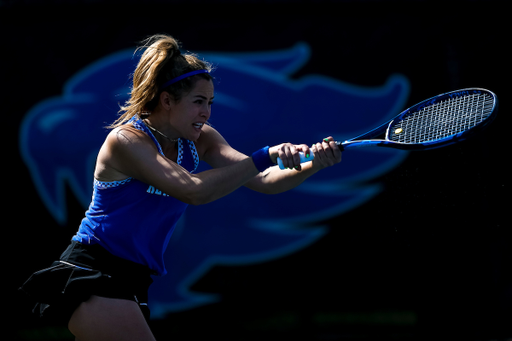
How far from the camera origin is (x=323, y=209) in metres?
4.00

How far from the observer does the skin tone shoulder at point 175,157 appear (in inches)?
77.1

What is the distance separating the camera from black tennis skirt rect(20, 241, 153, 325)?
1.91 m

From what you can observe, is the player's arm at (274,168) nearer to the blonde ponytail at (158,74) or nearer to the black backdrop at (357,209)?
the blonde ponytail at (158,74)

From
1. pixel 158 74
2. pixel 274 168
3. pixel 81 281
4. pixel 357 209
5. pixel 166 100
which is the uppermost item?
pixel 158 74

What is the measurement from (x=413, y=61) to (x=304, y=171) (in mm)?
2136

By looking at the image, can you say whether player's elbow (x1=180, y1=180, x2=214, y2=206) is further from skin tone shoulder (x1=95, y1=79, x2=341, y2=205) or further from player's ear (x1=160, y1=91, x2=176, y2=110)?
player's ear (x1=160, y1=91, x2=176, y2=110)

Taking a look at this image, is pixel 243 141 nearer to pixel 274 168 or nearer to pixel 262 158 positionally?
pixel 274 168

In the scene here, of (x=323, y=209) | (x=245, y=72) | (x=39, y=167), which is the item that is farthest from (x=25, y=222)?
(x=323, y=209)

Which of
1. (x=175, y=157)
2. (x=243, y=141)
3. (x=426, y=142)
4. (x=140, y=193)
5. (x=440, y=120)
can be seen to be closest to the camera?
(x=140, y=193)

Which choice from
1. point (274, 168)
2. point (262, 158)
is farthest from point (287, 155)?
point (274, 168)

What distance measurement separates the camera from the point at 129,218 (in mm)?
1995

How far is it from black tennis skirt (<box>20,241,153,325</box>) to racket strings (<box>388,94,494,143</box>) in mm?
1337

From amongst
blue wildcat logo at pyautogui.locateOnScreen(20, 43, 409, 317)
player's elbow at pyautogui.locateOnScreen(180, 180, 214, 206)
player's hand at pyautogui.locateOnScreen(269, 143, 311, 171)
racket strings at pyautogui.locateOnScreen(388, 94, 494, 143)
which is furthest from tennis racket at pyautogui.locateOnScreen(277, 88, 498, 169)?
blue wildcat logo at pyautogui.locateOnScreen(20, 43, 409, 317)

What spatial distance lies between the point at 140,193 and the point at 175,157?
0.29 meters
